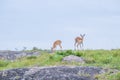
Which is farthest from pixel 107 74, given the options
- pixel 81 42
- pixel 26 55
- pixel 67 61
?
pixel 81 42

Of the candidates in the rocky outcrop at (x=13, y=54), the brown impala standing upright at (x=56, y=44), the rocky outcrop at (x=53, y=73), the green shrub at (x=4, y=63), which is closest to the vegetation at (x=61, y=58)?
the green shrub at (x=4, y=63)

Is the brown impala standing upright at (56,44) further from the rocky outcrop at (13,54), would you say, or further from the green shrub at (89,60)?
the green shrub at (89,60)

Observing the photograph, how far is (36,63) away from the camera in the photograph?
2248 centimetres

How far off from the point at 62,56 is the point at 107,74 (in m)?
7.44

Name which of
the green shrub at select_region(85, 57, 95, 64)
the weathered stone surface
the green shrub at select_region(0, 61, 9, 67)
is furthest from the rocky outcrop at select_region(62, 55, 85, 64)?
the green shrub at select_region(0, 61, 9, 67)

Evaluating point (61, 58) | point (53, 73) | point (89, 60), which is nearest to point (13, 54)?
point (61, 58)

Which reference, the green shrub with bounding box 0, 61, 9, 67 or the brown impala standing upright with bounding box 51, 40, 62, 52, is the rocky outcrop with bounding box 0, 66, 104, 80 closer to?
the green shrub with bounding box 0, 61, 9, 67

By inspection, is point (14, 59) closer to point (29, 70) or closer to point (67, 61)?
point (67, 61)

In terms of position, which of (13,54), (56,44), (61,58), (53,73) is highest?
(56,44)

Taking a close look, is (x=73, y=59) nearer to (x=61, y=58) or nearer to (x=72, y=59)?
(x=72, y=59)

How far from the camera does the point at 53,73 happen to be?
1488cm

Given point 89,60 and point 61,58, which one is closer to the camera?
point 89,60

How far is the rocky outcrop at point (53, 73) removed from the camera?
14.6m

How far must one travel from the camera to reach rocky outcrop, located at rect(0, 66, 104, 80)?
48.0 ft
